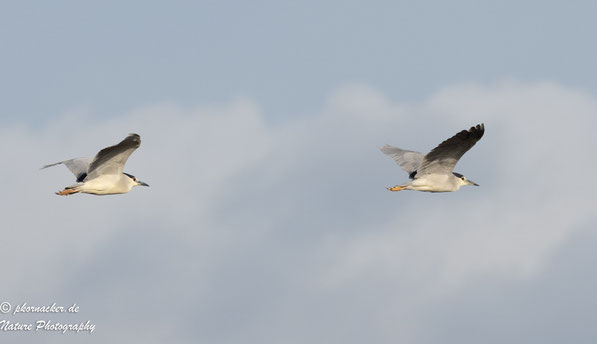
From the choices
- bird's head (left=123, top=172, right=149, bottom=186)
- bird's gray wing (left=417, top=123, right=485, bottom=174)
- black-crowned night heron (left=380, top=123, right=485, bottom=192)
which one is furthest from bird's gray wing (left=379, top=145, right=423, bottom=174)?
bird's head (left=123, top=172, right=149, bottom=186)

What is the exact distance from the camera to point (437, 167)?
35156mm

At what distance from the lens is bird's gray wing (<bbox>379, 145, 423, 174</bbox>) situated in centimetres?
3776

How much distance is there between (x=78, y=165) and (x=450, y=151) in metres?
10.6

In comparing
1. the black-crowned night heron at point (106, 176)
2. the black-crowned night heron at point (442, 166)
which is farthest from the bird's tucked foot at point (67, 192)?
the black-crowned night heron at point (442, 166)

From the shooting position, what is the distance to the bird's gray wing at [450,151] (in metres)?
32.6

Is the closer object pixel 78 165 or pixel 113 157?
pixel 113 157

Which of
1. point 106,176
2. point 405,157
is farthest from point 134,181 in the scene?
point 405,157

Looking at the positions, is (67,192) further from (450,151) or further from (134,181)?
(450,151)

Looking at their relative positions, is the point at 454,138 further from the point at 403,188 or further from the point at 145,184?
the point at 145,184

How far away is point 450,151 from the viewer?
112ft

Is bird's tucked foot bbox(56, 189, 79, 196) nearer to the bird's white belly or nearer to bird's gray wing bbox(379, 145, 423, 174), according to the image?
the bird's white belly

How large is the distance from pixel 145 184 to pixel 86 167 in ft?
6.09

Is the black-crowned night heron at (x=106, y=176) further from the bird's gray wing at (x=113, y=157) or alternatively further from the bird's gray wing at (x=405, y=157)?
the bird's gray wing at (x=405, y=157)

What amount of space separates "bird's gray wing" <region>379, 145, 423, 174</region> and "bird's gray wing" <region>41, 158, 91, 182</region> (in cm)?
929
